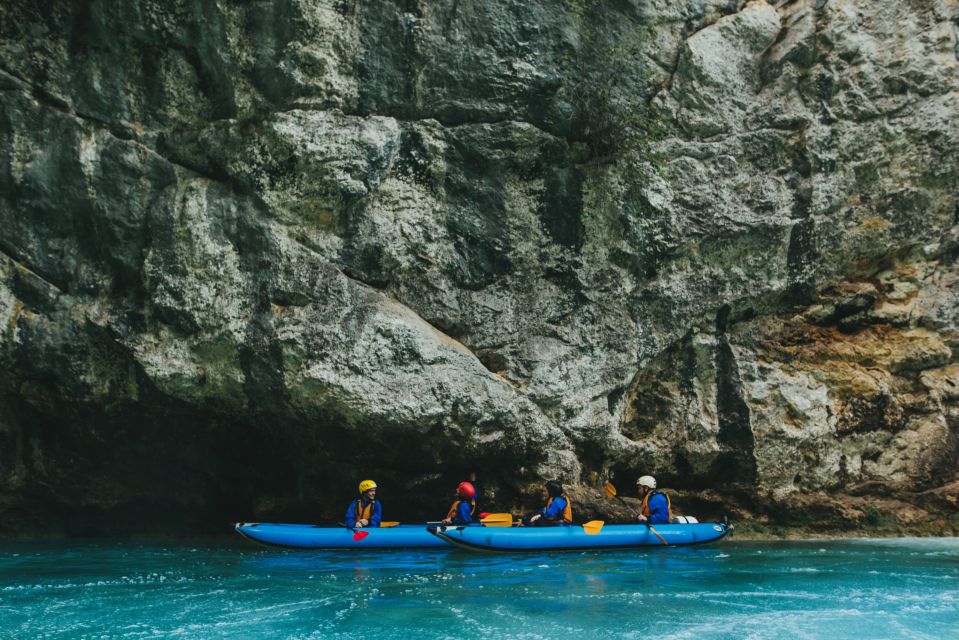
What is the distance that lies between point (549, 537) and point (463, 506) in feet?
4.69

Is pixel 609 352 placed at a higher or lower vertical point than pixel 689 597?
higher

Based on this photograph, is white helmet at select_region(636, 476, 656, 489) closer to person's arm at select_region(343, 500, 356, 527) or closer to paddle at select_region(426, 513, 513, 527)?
paddle at select_region(426, 513, 513, 527)

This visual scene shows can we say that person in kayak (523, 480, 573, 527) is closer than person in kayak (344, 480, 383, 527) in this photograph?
Yes

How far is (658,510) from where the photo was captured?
12.9 metres

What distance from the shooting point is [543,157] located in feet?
44.3

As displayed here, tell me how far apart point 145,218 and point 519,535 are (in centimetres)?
715

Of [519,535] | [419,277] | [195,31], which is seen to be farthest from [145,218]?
[519,535]

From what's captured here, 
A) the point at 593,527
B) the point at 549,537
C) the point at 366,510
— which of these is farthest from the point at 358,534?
the point at 593,527

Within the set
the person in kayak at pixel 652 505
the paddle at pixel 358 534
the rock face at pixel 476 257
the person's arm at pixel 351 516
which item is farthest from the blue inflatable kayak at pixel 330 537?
the person in kayak at pixel 652 505

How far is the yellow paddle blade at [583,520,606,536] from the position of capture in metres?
12.2

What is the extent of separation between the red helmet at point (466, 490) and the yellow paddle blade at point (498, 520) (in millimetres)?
412

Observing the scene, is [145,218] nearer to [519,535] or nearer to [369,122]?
[369,122]

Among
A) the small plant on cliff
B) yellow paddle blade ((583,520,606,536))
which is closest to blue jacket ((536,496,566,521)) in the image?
yellow paddle blade ((583,520,606,536))

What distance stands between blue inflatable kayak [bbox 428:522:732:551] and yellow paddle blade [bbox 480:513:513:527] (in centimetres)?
51
